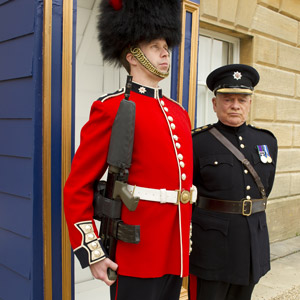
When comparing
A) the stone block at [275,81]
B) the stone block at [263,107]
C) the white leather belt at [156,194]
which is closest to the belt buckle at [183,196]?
the white leather belt at [156,194]

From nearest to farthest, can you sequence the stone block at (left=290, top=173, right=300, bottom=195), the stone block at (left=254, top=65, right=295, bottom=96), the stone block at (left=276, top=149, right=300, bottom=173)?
the stone block at (left=254, top=65, right=295, bottom=96)
the stone block at (left=276, top=149, right=300, bottom=173)
the stone block at (left=290, top=173, right=300, bottom=195)

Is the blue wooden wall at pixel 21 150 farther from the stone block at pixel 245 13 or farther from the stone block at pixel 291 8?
the stone block at pixel 291 8

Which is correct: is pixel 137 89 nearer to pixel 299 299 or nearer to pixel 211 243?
pixel 211 243

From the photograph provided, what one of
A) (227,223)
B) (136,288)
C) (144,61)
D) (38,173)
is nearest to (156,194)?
(136,288)

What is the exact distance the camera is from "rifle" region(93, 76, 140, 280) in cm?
149

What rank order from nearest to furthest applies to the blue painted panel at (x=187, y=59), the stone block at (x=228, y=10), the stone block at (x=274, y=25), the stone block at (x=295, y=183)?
the blue painted panel at (x=187, y=59), the stone block at (x=228, y=10), the stone block at (x=274, y=25), the stone block at (x=295, y=183)

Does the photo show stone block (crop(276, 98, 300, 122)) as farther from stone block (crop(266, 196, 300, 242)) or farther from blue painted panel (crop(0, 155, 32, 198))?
blue painted panel (crop(0, 155, 32, 198))

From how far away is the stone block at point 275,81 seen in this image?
4.71m

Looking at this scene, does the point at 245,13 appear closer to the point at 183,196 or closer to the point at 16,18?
the point at 16,18

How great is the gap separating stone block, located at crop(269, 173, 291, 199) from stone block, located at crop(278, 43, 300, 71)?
4.66 ft

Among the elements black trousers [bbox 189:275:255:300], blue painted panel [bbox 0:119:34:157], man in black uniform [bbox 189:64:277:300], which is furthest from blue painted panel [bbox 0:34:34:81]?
black trousers [bbox 189:275:255:300]

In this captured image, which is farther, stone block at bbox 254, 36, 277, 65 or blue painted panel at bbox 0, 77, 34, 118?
stone block at bbox 254, 36, 277, 65

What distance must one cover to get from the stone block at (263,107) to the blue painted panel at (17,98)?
10.2 feet

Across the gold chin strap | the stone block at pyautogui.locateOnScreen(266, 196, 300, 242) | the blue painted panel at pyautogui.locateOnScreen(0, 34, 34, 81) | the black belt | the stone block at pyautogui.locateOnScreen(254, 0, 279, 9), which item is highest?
the stone block at pyautogui.locateOnScreen(254, 0, 279, 9)
